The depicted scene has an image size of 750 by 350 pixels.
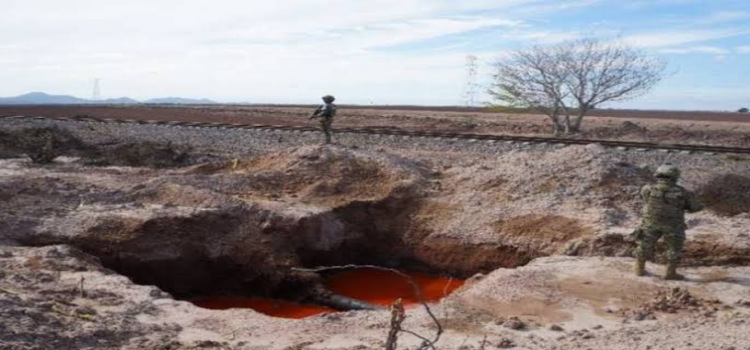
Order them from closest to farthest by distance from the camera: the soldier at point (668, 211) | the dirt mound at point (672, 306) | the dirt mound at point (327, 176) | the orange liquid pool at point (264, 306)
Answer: the dirt mound at point (672, 306) → the soldier at point (668, 211) → the orange liquid pool at point (264, 306) → the dirt mound at point (327, 176)

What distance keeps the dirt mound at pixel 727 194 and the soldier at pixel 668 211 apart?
4.03 meters

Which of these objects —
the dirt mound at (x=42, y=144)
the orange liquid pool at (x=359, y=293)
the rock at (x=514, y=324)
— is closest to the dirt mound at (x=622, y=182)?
the orange liquid pool at (x=359, y=293)

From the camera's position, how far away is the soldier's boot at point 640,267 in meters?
8.15

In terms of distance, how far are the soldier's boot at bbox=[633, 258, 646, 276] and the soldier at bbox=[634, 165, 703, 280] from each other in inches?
7.3

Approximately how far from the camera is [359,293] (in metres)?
10.9

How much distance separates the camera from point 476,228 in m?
11.3

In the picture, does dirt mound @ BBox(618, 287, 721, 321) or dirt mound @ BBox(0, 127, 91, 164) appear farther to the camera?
dirt mound @ BBox(0, 127, 91, 164)

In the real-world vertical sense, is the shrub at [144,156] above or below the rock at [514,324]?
above

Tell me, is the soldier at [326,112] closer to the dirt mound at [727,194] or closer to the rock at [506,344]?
the dirt mound at [727,194]

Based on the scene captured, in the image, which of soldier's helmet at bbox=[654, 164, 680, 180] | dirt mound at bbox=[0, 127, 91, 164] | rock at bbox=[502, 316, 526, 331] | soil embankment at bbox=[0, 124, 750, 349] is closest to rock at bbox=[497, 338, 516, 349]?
soil embankment at bbox=[0, 124, 750, 349]

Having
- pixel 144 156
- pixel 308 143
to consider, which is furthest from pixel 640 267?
pixel 308 143

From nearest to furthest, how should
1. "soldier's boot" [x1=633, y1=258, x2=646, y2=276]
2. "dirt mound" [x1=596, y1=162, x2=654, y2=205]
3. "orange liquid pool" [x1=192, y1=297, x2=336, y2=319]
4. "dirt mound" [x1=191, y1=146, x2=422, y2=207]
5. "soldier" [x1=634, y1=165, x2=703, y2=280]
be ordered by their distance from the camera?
"soldier" [x1=634, y1=165, x2=703, y2=280] < "soldier's boot" [x1=633, y1=258, x2=646, y2=276] < "orange liquid pool" [x1=192, y1=297, x2=336, y2=319] < "dirt mound" [x1=596, y1=162, x2=654, y2=205] < "dirt mound" [x1=191, y1=146, x2=422, y2=207]

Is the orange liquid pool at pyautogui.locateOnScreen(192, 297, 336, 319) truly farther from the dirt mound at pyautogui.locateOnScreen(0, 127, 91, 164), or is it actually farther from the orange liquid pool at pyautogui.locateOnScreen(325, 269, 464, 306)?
the dirt mound at pyautogui.locateOnScreen(0, 127, 91, 164)

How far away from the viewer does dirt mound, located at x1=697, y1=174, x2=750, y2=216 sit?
1188 cm
